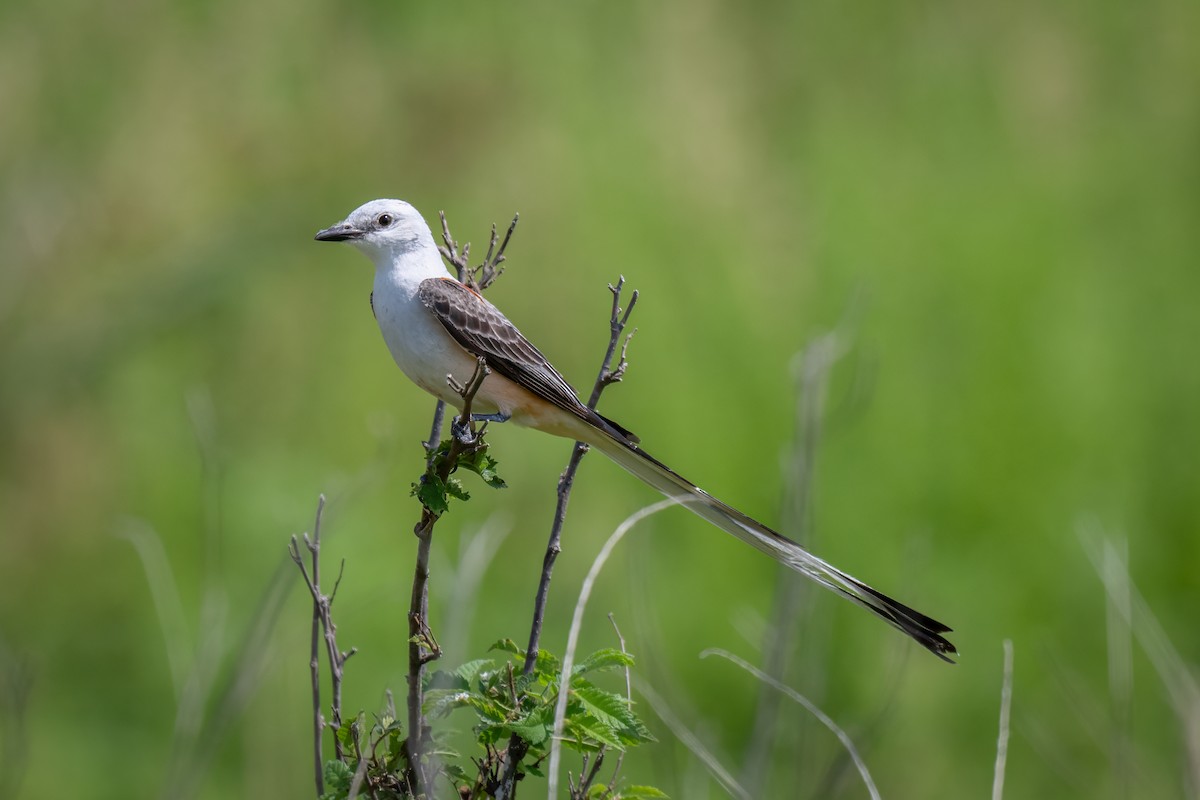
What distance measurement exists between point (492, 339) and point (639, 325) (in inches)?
147

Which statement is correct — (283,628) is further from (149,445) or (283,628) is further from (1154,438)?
(1154,438)

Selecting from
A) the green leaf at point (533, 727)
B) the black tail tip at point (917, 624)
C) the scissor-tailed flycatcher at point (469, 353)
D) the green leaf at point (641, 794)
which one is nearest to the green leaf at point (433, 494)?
the green leaf at point (533, 727)

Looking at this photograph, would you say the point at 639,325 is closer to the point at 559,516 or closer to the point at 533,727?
the point at 559,516

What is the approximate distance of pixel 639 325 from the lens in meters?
7.12

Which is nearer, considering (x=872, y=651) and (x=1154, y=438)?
(x=872, y=651)

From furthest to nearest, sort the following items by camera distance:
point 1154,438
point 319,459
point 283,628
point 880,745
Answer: point 1154,438 → point 319,459 → point 880,745 → point 283,628

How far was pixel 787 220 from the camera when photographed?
25.3 ft

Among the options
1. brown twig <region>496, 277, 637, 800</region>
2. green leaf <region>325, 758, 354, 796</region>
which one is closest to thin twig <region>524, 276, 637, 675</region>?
brown twig <region>496, 277, 637, 800</region>

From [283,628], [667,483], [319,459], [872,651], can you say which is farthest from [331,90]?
[667,483]

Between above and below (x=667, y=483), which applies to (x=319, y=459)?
above

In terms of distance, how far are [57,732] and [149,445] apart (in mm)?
1508

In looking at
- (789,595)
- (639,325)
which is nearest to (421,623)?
(789,595)

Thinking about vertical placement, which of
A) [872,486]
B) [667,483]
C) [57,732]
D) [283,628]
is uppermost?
[872,486]

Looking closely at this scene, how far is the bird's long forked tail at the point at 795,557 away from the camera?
114 inches
